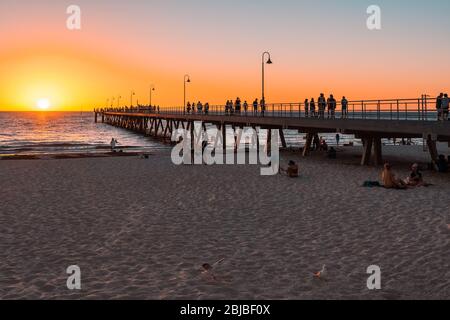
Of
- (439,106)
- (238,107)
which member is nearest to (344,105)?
(439,106)

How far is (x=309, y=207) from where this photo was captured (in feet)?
39.4

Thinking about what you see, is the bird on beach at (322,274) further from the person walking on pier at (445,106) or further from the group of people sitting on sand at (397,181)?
the person walking on pier at (445,106)

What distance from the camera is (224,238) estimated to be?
9.08 metres

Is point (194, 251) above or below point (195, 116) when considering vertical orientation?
below

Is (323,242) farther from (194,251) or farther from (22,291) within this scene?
(22,291)

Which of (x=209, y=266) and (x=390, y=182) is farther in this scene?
(x=390, y=182)

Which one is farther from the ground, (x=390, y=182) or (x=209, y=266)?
(x=390, y=182)

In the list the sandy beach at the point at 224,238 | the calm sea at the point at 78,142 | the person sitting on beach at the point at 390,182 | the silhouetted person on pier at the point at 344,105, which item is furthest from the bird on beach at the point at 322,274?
the calm sea at the point at 78,142

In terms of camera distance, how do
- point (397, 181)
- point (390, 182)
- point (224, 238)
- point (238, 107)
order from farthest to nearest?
point (238, 107)
point (397, 181)
point (390, 182)
point (224, 238)

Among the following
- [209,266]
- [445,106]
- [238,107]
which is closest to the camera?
[209,266]

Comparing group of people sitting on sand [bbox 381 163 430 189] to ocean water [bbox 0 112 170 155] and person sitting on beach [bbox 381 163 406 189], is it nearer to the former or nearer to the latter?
person sitting on beach [bbox 381 163 406 189]

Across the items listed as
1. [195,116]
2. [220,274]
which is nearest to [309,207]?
[220,274]

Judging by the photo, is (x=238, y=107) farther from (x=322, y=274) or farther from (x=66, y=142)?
(x=322, y=274)
